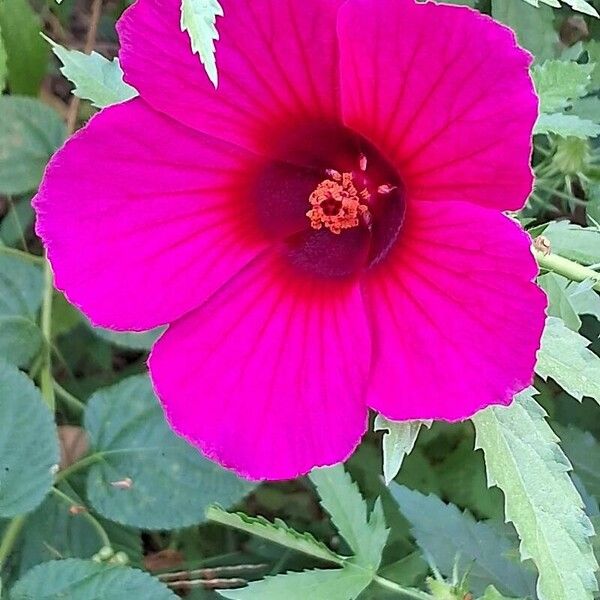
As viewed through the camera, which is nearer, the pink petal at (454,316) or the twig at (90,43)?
the pink petal at (454,316)

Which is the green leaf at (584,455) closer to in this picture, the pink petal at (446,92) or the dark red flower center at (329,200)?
the dark red flower center at (329,200)

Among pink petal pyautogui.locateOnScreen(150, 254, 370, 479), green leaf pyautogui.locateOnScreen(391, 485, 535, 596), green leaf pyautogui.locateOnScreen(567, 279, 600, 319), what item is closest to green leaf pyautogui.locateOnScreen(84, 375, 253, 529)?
green leaf pyautogui.locateOnScreen(391, 485, 535, 596)

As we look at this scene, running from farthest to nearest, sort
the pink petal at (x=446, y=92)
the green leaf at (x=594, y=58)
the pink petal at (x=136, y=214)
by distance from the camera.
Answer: the green leaf at (x=594, y=58)
the pink petal at (x=136, y=214)
the pink petal at (x=446, y=92)

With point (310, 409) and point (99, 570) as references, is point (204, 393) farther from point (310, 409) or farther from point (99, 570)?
point (99, 570)

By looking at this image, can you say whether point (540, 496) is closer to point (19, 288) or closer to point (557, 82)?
point (557, 82)

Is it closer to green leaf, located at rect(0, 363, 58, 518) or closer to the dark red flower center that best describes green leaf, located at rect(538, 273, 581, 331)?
the dark red flower center

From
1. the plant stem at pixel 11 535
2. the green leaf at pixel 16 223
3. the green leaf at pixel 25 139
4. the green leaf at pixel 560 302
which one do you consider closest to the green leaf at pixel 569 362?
the green leaf at pixel 560 302

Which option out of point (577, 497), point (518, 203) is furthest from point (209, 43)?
point (577, 497)

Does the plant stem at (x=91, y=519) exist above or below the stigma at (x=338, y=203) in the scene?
below
